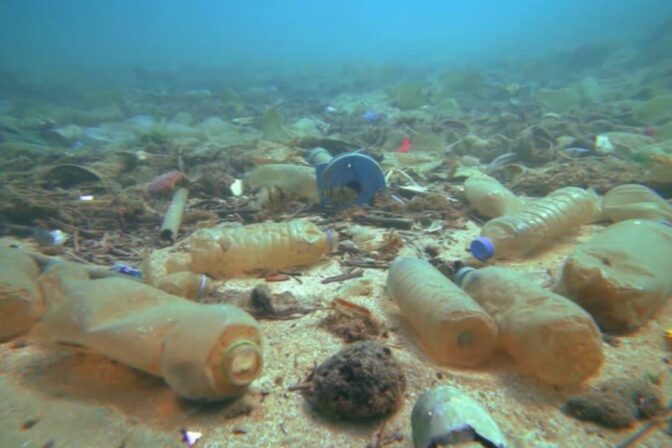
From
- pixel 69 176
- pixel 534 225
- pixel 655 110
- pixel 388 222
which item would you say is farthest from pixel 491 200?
pixel 655 110

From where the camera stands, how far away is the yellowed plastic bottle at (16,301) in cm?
207

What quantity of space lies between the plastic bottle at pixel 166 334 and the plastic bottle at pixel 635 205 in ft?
11.2

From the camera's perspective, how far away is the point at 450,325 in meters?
1.86

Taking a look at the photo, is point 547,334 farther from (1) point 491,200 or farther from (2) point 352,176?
(2) point 352,176

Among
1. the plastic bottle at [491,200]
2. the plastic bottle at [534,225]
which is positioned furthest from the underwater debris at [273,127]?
the plastic bottle at [534,225]

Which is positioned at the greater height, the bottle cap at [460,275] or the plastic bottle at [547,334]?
the plastic bottle at [547,334]

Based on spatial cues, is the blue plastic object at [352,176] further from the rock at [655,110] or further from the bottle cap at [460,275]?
the rock at [655,110]

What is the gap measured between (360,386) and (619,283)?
5.10 ft

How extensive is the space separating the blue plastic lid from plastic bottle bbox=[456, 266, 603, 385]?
854 mm

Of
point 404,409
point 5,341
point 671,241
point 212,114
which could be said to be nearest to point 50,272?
point 5,341

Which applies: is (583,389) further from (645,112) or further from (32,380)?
(645,112)

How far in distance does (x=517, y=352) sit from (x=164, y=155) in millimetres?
6730

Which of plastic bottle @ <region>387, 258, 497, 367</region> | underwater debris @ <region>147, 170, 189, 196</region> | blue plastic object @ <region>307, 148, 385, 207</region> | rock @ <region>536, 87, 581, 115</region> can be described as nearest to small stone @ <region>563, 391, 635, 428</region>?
plastic bottle @ <region>387, 258, 497, 367</region>

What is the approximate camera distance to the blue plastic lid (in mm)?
2913
